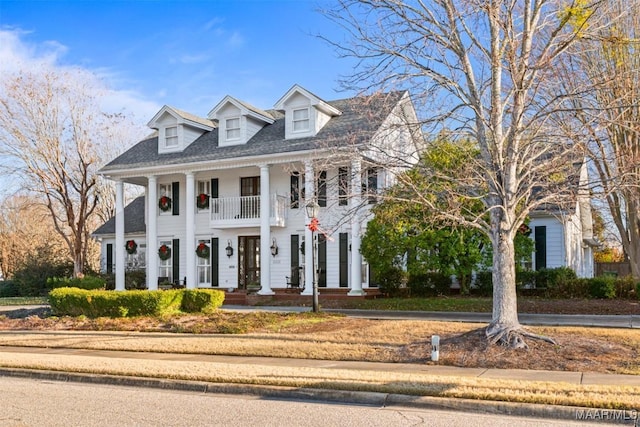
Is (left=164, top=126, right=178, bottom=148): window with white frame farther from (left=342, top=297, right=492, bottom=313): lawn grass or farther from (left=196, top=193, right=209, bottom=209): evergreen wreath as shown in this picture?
(left=342, top=297, right=492, bottom=313): lawn grass

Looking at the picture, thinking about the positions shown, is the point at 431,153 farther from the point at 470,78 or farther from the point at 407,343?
the point at 407,343

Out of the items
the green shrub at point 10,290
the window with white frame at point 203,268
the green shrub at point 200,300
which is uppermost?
the window with white frame at point 203,268

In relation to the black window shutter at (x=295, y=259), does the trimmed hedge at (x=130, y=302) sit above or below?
below

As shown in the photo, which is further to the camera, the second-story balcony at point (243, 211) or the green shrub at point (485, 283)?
the second-story balcony at point (243, 211)

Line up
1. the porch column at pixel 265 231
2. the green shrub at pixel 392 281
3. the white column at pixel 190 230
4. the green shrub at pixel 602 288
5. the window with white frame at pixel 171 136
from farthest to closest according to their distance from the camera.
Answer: the window with white frame at pixel 171 136 < the white column at pixel 190 230 < the porch column at pixel 265 231 < the green shrub at pixel 392 281 < the green shrub at pixel 602 288

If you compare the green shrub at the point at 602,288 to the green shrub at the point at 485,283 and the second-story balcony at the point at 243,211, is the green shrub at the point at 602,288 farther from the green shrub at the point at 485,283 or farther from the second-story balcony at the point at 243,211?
the second-story balcony at the point at 243,211

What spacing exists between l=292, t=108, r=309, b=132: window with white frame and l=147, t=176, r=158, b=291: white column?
750 cm

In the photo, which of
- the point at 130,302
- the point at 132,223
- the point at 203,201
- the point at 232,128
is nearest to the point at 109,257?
the point at 132,223

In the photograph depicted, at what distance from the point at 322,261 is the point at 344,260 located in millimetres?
1050

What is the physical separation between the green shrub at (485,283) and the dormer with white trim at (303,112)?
8793 mm

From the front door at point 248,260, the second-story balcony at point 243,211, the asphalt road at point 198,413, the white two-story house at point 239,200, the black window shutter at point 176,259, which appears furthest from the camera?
the black window shutter at point 176,259

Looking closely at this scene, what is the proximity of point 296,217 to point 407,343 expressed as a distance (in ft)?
49.6

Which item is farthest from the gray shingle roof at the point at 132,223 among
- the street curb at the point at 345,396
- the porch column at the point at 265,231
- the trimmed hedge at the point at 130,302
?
the street curb at the point at 345,396

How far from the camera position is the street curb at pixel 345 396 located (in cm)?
760
